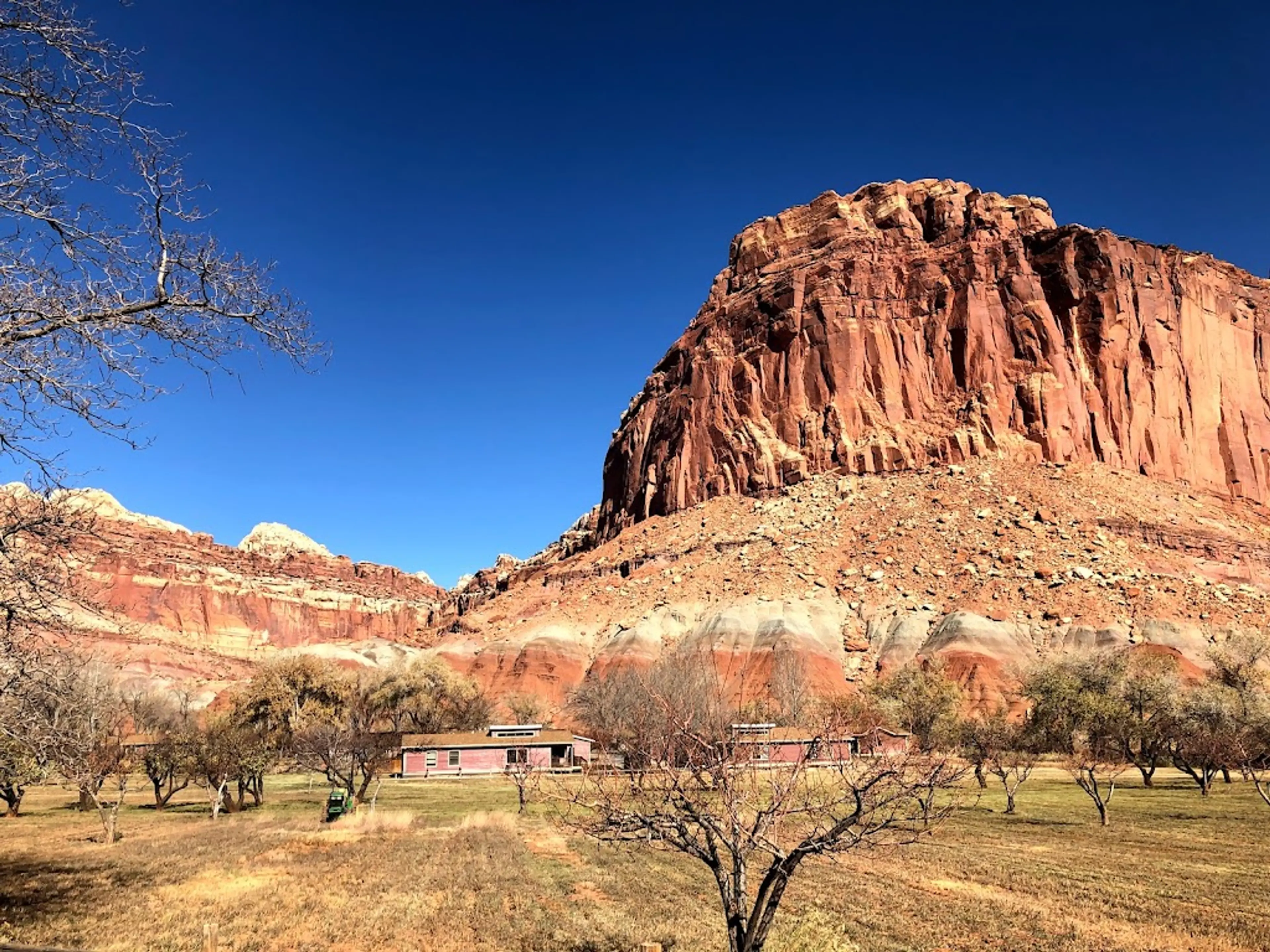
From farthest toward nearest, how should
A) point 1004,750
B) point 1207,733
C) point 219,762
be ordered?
point 1004,750 → point 1207,733 → point 219,762

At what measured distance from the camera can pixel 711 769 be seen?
368 inches

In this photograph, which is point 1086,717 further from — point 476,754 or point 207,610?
point 207,610

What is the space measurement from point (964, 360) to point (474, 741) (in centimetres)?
9177

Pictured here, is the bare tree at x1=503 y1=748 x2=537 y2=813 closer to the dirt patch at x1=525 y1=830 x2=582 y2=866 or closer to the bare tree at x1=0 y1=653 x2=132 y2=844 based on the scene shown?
the dirt patch at x1=525 y1=830 x2=582 y2=866

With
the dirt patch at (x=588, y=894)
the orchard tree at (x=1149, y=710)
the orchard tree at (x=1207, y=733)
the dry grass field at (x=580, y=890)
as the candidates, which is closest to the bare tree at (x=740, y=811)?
the dry grass field at (x=580, y=890)

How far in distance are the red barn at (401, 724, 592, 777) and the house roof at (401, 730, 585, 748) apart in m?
0.04

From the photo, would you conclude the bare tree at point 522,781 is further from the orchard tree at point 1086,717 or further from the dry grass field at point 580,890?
the orchard tree at point 1086,717

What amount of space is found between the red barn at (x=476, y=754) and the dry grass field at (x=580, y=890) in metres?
29.1

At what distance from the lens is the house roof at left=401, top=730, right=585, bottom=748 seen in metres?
60.7

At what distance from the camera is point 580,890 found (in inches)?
734

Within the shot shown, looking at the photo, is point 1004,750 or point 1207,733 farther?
point 1004,750

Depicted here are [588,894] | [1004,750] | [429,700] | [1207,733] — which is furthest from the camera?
[429,700]

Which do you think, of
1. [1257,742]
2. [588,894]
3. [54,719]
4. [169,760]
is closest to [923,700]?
[1257,742]

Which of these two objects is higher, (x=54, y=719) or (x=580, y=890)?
(x=54, y=719)
